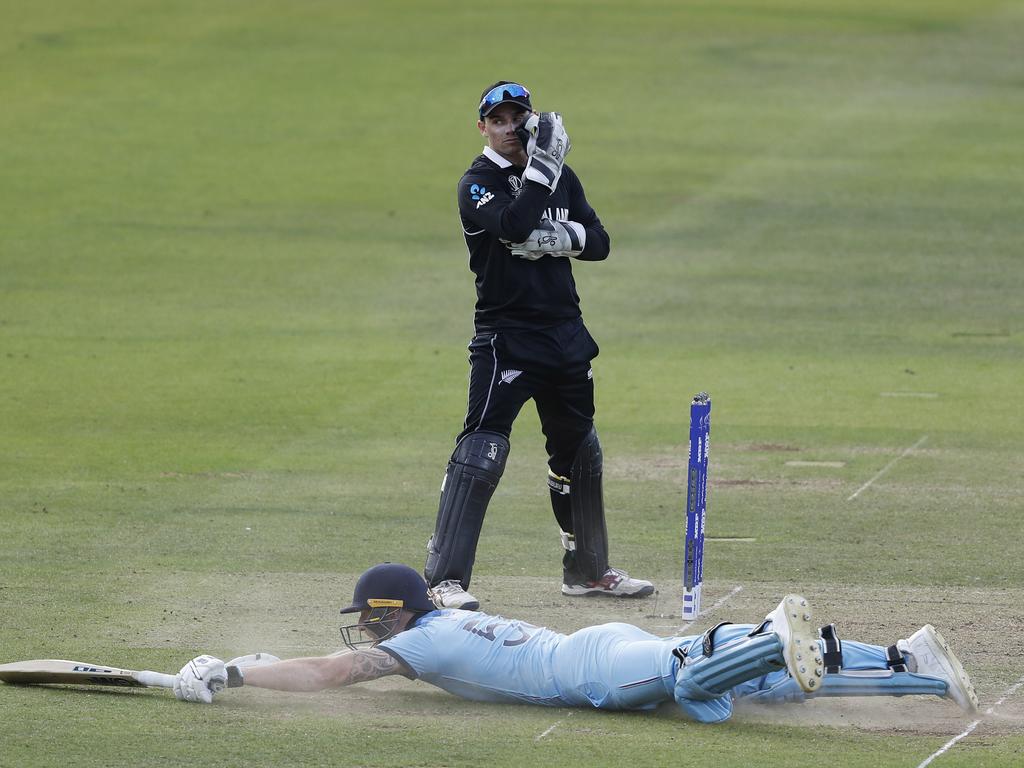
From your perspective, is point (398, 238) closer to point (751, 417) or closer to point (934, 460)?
point (751, 417)

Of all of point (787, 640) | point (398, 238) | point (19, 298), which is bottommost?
point (787, 640)

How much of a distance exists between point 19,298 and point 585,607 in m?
13.0

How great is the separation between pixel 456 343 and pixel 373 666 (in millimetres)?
11204

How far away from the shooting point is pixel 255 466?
43.1 feet

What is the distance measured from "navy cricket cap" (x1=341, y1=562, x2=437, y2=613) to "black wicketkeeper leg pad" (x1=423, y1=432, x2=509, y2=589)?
1.35 meters

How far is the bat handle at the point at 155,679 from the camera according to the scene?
7453 millimetres

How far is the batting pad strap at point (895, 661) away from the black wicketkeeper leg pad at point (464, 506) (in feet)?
8.20

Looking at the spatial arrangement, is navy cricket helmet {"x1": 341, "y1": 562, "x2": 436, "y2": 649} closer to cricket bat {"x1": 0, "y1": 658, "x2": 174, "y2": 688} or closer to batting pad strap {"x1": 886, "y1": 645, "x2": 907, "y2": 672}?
cricket bat {"x1": 0, "y1": 658, "x2": 174, "y2": 688}

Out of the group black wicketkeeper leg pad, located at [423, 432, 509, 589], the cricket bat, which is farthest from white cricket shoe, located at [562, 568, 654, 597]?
the cricket bat

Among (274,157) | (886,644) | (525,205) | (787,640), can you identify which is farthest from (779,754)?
A: (274,157)

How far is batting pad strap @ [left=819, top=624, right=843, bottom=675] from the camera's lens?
22.7ft

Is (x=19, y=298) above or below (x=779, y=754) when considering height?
above

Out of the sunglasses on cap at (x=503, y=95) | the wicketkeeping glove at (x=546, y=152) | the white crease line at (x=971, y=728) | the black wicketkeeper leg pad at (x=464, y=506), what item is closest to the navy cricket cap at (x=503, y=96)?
the sunglasses on cap at (x=503, y=95)

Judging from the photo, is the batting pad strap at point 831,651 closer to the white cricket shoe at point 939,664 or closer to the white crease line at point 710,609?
the white cricket shoe at point 939,664
